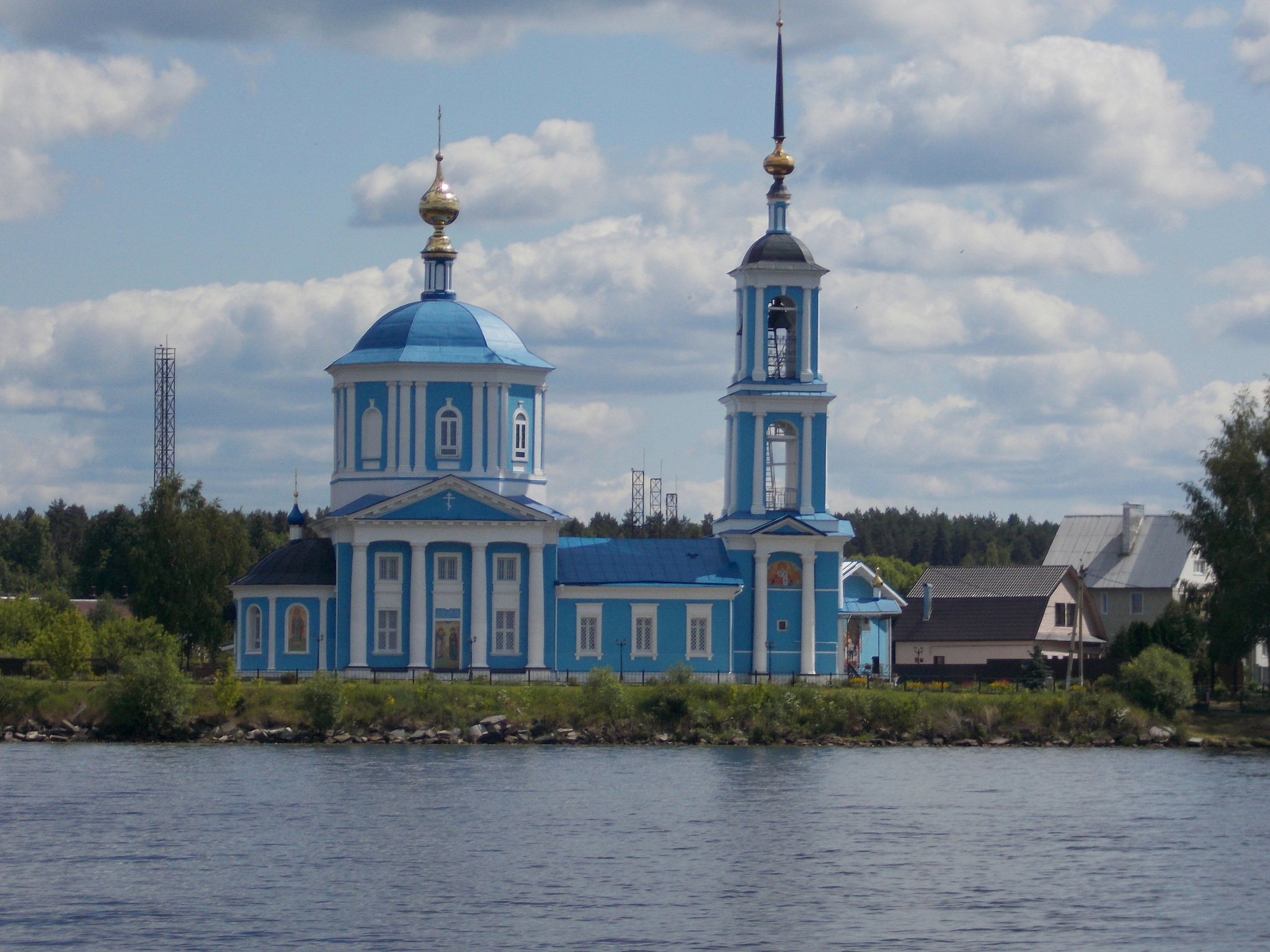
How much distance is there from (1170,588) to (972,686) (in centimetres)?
2586

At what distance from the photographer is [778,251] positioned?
6838 cm

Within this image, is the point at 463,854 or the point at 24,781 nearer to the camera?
the point at 463,854

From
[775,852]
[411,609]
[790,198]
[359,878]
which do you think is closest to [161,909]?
[359,878]

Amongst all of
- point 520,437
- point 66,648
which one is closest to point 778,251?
point 520,437

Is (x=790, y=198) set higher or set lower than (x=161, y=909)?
higher

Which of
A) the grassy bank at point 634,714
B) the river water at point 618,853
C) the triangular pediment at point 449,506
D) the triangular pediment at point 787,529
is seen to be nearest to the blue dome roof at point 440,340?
the triangular pediment at point 449,506

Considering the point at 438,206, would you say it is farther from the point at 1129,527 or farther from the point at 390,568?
the point at 1129,527

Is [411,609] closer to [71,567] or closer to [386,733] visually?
[386,733]

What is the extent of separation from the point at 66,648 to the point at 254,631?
760 centimetres

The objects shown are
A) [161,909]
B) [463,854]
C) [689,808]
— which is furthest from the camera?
[689,808]

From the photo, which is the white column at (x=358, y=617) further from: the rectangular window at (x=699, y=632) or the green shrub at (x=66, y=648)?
the rectangular window at (x=699, y=632)

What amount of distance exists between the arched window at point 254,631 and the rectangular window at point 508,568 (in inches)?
287

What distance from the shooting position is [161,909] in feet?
101

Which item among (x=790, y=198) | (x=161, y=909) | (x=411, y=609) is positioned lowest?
(x=161, y=909)
